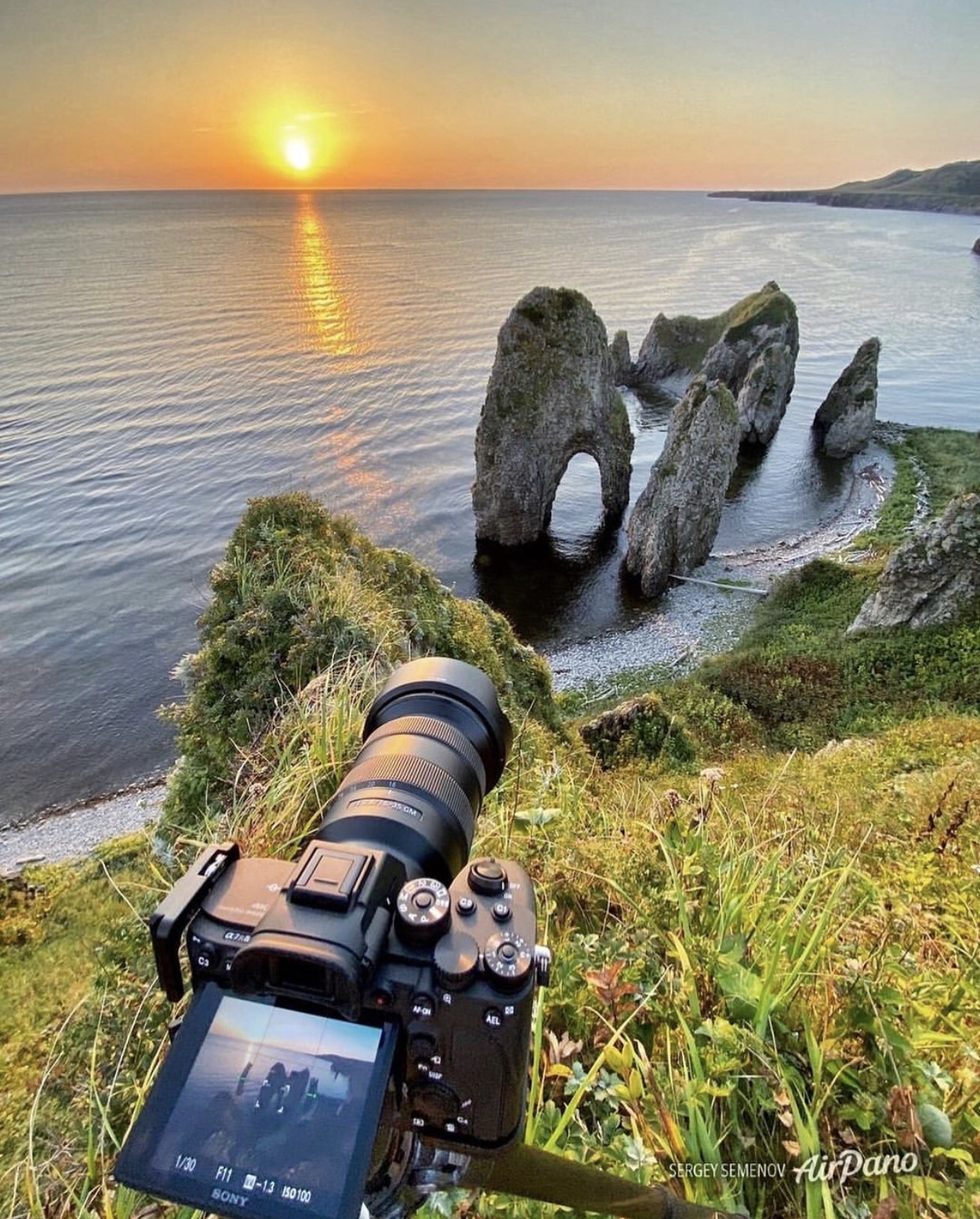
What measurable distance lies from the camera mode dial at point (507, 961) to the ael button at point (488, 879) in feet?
0.47

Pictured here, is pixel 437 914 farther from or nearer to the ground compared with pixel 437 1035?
farther from the ground

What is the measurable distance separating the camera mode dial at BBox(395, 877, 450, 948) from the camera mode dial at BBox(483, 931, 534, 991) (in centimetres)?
10

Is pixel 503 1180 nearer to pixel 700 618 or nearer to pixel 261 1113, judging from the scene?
pixel 261 1113

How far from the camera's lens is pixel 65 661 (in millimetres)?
16953

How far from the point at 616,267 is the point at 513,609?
78.1 meters

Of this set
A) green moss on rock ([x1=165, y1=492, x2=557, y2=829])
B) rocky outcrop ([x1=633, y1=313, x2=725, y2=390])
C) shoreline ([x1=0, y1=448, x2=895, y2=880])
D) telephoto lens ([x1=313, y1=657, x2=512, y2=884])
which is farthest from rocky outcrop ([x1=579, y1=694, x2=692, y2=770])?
rocky outcrop ([x1=633, y1=313, x2=725, y2=390])

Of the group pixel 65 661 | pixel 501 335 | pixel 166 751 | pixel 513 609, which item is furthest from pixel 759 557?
pixel 65 661

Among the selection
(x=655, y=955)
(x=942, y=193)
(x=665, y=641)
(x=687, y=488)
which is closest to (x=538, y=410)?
(x=687, y=488)

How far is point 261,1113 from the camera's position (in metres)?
1.18

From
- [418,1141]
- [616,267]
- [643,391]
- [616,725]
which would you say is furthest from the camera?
[616,267]

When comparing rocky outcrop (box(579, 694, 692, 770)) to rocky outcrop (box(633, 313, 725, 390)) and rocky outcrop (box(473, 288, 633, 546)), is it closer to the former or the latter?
rocky outcrop (box(473, 288, 633, 546))

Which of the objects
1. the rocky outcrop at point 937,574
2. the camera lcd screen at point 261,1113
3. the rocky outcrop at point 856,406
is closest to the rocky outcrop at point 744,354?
the rocky outcrop at point 856,406

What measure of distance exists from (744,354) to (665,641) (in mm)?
27419

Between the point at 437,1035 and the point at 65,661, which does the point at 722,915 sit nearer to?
the point at 437,1035
